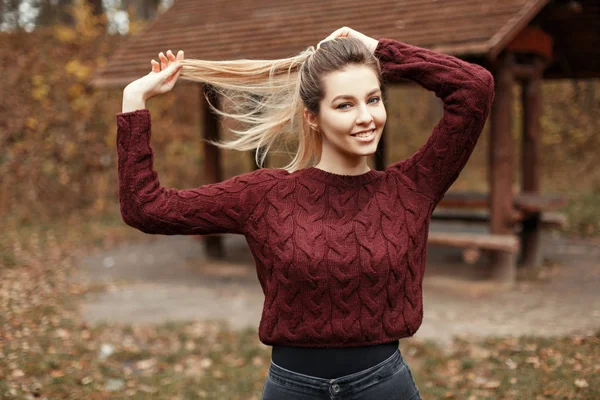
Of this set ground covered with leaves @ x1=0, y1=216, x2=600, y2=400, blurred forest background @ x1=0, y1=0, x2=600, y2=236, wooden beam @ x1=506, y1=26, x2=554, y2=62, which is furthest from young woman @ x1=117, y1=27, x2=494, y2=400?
blurred forest background @ x1=0, y1=0, x2=600, y2=236

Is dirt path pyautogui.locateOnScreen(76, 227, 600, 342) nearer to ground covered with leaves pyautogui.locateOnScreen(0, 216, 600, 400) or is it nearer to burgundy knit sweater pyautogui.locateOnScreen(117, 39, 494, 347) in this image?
ground covered with leaves pyautogui.locateOnScreen(0, 216, 600, 400)

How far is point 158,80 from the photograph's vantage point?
226 centimetres

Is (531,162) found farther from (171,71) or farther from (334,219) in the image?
(171,71)

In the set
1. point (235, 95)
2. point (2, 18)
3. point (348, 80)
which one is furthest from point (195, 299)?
point (2, 18)

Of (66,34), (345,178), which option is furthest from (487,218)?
(66,34)

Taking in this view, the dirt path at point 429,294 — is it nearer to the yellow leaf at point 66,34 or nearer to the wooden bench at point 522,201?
the wooden bench at point 522,201

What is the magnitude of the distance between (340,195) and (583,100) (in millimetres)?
14200

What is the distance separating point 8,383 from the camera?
4.19 m

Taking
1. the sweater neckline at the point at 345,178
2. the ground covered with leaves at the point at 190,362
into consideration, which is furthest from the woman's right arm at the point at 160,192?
the ground covered with leaves at the point at 190,362

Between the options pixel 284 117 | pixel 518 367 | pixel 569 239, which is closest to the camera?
pixel 284 117

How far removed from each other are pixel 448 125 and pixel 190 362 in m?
3.74

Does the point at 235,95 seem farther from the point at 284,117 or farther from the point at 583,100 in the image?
the point at 583,100

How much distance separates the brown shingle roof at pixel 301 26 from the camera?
6.78 metres

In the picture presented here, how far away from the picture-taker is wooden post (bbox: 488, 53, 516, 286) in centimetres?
748
